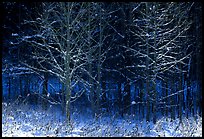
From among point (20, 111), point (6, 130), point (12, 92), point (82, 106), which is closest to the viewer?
point (6, 130)

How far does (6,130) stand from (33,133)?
3.36ft

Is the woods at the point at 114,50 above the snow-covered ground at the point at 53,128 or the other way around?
above

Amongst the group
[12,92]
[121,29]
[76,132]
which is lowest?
[76,132]

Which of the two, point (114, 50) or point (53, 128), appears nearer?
point (53, 128)

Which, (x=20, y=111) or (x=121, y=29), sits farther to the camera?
(x=121, y=29)

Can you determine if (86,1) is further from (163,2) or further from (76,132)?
(76,132)

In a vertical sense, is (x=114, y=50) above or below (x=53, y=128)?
above

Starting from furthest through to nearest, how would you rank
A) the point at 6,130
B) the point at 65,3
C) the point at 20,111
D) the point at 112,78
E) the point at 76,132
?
the point at 112,78 → the point at 65,3 → the point at 20,111 → the point at 76,132 → the point at 6,130

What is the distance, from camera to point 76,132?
12594mm

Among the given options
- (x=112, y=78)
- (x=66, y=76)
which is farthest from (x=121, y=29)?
(x=66, y=76)

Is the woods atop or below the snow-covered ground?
atop

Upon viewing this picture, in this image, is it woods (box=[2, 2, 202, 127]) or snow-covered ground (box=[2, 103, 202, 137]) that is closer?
snow-covered ground (box=[2, 103, 202, 137])

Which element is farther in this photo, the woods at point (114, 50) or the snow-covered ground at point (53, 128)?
the woods at point (114, 50)

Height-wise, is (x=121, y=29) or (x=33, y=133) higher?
(x=121, y=29)
